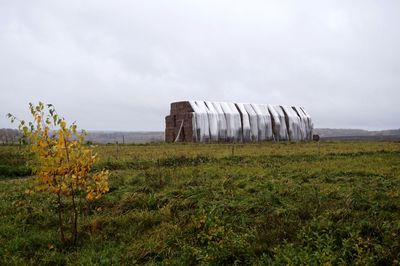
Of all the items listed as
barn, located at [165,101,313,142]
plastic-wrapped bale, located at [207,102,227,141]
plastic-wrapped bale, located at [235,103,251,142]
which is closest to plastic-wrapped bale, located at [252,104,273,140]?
barn, located at [165,101,313,142]

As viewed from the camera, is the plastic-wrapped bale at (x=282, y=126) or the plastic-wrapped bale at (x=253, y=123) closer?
the plastic-wrapped bale at (x=253, y=123)

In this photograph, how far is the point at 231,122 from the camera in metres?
36.7

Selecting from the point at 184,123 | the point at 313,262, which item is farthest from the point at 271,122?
the point at 313,262

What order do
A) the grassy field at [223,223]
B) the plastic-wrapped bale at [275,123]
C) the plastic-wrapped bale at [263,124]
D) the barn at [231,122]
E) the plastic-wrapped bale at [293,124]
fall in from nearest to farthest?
1. the grassy field at [223,223]
2. the barn at [231,122]
3. the plastic-wrapped bale at [263,124]
4. the plastic-wrapped bale at [275,123]
5. the plastic-wrapped bale at [293,124]

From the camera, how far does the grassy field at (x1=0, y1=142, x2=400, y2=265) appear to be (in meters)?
6.14

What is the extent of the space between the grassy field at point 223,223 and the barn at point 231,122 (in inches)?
879

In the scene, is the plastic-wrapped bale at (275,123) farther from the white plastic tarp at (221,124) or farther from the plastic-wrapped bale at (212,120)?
the plastic-wrapped bale at (212,120)

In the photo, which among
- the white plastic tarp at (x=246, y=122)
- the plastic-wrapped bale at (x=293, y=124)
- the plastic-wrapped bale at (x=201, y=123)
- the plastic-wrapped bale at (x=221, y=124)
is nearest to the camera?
the plastic-wrapped bale at (x=201, y=123)

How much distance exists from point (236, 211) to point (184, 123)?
26.5 meters

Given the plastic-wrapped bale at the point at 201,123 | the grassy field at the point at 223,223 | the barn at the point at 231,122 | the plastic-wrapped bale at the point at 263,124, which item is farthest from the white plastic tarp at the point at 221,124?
the grassy field at the point at 223,223

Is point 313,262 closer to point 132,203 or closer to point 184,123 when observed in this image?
point 132,203

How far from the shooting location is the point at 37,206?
937cm

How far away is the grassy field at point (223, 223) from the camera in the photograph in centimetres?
614

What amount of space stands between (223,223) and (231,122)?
29.7m
